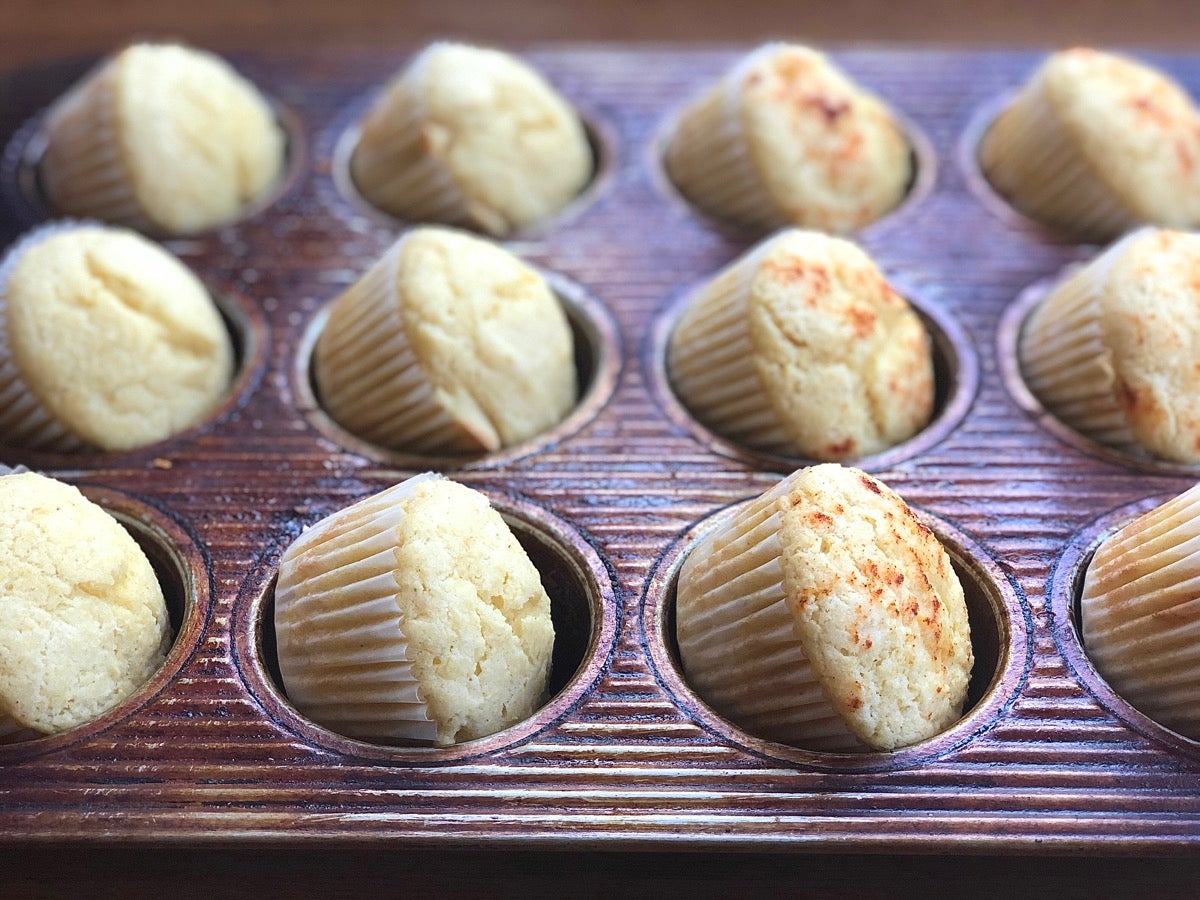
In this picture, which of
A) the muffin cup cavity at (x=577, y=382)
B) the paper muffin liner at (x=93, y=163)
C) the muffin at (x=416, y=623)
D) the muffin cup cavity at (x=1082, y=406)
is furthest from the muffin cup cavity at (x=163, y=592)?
the muffin cup cavity at (x=1082, y=406)

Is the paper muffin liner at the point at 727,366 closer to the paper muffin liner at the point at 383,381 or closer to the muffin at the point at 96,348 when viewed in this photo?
the paper muffin liner at the point at 383,381

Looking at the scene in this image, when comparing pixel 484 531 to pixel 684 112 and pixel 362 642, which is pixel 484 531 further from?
pixel 684 112

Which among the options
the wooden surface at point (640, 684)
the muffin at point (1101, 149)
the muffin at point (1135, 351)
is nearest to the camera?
the wooden surface at point (640, 684)

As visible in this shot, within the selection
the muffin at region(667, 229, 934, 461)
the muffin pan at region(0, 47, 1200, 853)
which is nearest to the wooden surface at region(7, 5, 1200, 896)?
the muffin pan at region(0, 47, 1200, 853)

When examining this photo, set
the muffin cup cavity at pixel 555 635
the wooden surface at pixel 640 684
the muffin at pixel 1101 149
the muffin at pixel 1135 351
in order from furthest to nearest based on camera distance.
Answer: the muffin at pixel 1101 149, the muffin at pixel 1135 351, the muffin cup cavity at pixel 555 635, the wooden surface at pixel 640 684

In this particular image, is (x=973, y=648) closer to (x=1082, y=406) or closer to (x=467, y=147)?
(x=1082, y=406)

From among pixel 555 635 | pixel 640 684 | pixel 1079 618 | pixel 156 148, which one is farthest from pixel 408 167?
pixel 1079 618

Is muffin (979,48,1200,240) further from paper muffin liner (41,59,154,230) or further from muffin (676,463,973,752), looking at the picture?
paper muffin liner (41,59,154,230)

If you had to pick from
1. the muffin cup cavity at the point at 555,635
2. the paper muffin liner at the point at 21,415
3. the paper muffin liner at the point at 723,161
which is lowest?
the muffin cup cavity at the point at 555,635
